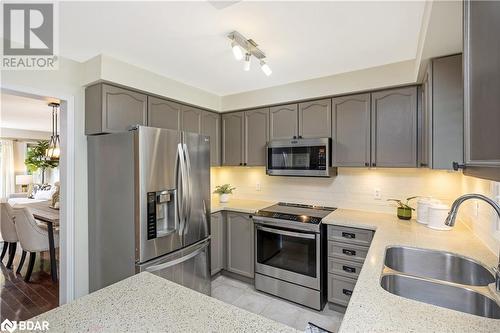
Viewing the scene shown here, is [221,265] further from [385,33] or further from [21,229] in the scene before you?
[385,33]

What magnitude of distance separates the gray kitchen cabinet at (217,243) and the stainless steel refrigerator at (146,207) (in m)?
0.39

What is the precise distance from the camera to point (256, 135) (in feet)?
10.2

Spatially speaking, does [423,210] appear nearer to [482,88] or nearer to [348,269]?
[348,269]

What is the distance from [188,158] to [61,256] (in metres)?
1.46

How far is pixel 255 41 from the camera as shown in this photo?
1.85 metres

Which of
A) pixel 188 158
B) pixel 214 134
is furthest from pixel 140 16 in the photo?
pixel 214 134

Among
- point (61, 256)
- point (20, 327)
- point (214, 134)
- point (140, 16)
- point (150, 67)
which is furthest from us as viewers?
point (214, 134)

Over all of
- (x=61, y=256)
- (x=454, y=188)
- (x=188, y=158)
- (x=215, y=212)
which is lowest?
(x=61, y=256)

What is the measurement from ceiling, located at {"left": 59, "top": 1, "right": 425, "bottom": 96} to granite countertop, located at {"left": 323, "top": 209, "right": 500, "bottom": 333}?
4.92ft

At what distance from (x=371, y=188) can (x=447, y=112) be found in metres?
1.19

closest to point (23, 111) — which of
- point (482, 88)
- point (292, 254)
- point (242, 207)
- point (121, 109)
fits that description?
point (121, 109)

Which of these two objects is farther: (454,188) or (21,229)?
(21,229)

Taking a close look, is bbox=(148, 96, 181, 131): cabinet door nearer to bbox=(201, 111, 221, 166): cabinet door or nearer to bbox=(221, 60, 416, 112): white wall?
bbox=(201, 111, 221, 166): cabinet door

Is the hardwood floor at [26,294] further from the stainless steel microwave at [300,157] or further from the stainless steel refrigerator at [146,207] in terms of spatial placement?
the stainless steel microwave at [300,157]
